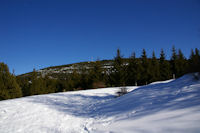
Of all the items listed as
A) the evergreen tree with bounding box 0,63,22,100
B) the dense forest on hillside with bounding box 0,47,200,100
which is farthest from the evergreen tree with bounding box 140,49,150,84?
the evergreen tree with bounding box 0,63,22,100

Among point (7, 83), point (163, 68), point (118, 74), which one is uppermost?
point (163, 68)

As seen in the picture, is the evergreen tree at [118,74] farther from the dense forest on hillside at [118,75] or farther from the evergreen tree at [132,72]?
the evergreen tree at [132,72]

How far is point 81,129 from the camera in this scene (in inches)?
123

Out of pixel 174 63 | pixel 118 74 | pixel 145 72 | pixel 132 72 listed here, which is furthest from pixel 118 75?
pixel 174 63

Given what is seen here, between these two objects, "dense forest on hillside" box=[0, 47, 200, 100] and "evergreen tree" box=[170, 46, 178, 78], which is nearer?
"dense forest on hillside" box=[0, 47, 200, 100]

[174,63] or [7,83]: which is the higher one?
[174,63]

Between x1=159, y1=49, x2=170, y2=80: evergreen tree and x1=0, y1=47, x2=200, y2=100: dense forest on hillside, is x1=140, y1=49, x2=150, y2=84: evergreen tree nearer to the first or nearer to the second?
x1=0, y1=47, x2=200, y2=100: dense forest on hillside

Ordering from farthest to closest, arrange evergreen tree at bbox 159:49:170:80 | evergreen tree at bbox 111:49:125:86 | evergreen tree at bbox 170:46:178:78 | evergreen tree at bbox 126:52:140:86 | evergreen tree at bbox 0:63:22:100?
evergreen tree at bbox 170:46:178:78 < evergreen tree at bbox 159:49:170:80 < evergreen tree at bbox 126:52:140:86 < evergreen tree at bbox 111:49:125:86 < evergreen tree at bbox 0:63:22:100

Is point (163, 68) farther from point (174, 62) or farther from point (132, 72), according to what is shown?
point (132, 72)

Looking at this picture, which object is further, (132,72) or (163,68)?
(163,68)

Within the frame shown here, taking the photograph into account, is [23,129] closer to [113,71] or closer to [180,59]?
[113,71]

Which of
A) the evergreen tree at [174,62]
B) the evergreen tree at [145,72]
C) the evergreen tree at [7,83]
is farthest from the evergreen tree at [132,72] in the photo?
the evergreen tree at [7,83]

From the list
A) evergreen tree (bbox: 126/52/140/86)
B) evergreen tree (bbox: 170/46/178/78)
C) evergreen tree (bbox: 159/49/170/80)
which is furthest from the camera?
evergreen tree (bbox: 170/46/178/78)

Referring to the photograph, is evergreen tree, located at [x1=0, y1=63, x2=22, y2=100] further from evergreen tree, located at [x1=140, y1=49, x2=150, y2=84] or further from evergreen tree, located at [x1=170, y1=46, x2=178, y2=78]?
evergreen tree, located at [x1=170, y1=46, x2=178, y2=78]
